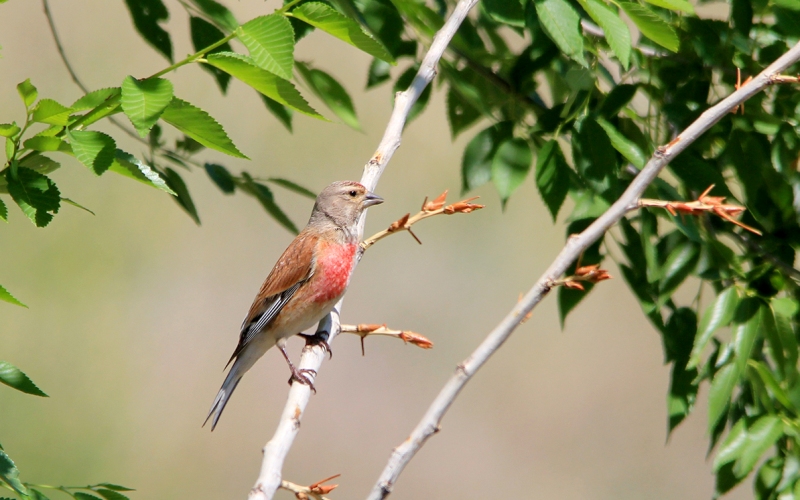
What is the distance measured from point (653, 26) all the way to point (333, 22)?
89 cm

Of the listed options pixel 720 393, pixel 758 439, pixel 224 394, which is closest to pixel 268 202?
pixel 224 394

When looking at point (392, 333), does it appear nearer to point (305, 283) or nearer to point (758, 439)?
point (758, 439)

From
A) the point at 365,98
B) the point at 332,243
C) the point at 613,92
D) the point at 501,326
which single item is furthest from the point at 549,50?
the point at 365,98

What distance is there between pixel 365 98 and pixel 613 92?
20.0ft

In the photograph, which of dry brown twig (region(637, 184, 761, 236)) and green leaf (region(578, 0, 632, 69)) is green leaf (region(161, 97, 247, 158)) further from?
green leaf (region(578, 0, 632, 69))

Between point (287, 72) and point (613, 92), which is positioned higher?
point (613, 92)

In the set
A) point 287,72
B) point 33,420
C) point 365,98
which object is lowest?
point 33,420

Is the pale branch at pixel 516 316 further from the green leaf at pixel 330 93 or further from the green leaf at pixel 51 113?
the green leaf at pixel 330 93

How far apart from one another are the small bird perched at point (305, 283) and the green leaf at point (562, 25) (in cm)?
163

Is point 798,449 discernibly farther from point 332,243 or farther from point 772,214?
point 332,243

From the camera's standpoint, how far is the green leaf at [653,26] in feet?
6.81

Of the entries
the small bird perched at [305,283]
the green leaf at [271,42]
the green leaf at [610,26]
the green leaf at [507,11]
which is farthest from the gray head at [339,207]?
the green leaf at [271,42]

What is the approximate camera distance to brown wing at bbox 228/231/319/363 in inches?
151

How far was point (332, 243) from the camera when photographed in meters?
4.02
